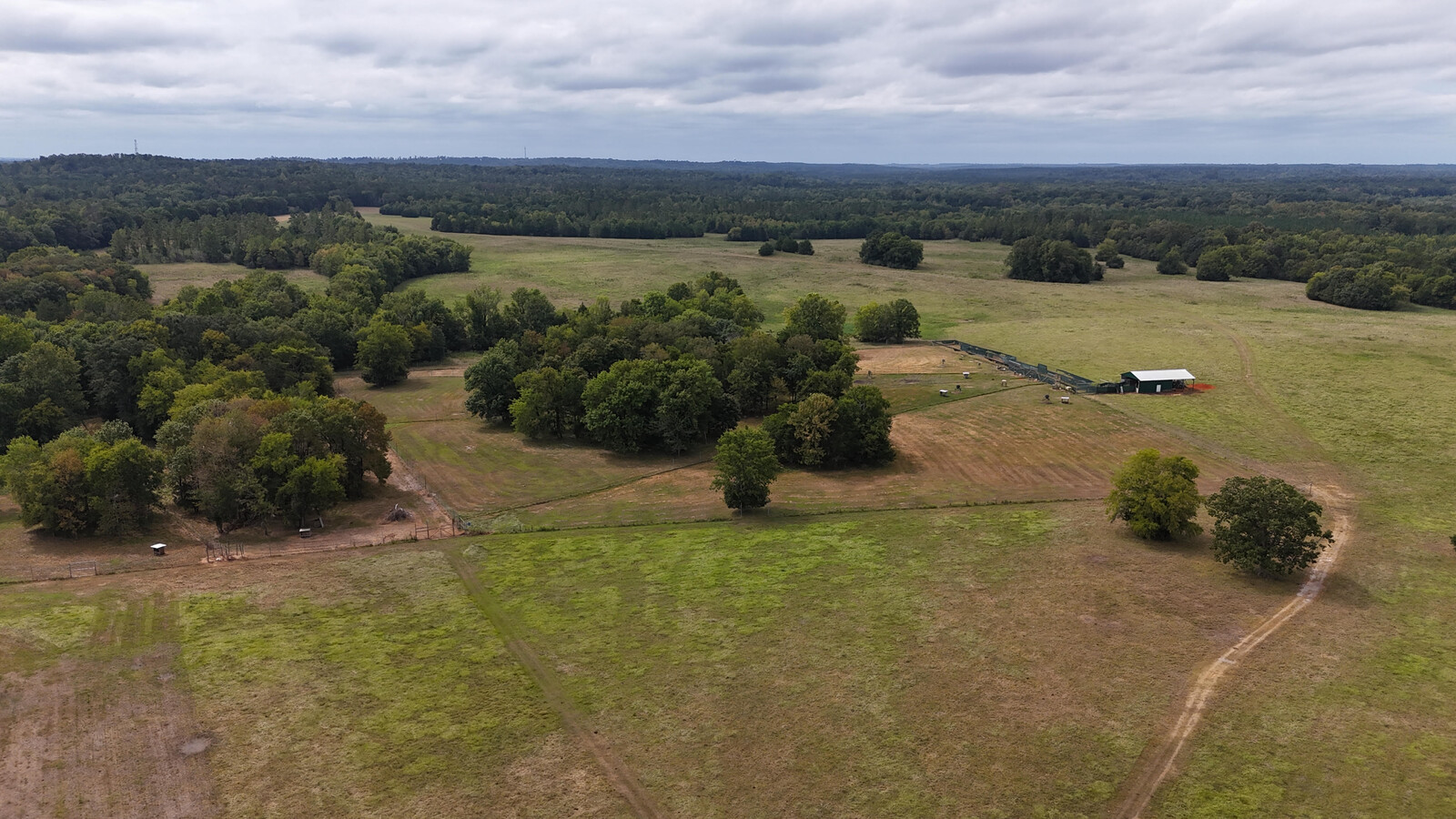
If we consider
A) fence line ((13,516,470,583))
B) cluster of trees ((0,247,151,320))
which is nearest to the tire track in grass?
fence line ((13,516,470,583))

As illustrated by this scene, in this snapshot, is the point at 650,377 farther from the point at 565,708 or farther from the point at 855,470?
the point at 565,708

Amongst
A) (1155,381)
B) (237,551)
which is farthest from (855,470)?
(237,551)

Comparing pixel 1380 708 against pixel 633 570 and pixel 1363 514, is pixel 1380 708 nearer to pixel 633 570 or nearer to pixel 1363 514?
pixel 1363 514

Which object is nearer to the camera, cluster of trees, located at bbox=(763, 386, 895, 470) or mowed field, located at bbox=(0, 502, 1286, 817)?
mowed field, located at bbox=(0, 502, 1286, 817)

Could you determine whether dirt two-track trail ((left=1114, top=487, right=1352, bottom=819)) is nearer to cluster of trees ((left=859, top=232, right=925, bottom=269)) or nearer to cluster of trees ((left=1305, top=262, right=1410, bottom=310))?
cluster of trees ((left=1305, top=262, right=1410, bottom=310))

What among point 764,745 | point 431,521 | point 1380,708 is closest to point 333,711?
point 764,745

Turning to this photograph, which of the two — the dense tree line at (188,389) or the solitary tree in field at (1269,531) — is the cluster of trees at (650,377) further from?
the solitary tree in field at (1269,531)
